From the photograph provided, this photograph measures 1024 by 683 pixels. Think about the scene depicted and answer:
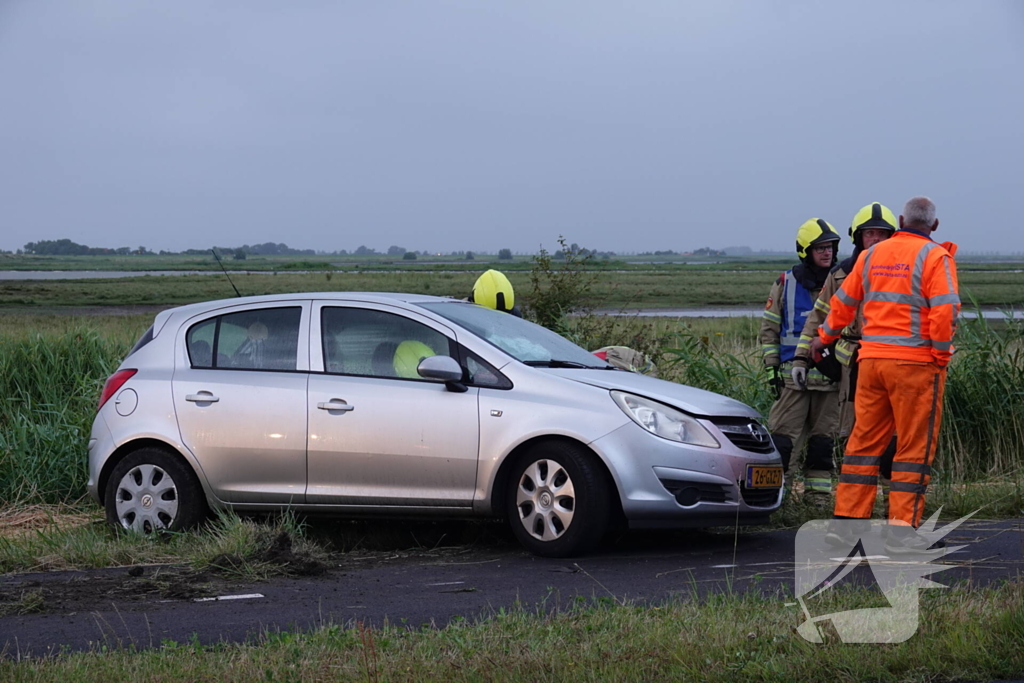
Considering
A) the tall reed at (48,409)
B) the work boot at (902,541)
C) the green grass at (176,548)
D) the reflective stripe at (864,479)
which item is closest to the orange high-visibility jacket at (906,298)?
the reflective stripe at (864,479)

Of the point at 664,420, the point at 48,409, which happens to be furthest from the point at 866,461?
the point at 48,409

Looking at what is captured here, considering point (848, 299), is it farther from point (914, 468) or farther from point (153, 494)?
point (153, 494)

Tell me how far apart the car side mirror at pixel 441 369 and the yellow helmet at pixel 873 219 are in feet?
9.83

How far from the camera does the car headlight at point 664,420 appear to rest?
21.6 feet

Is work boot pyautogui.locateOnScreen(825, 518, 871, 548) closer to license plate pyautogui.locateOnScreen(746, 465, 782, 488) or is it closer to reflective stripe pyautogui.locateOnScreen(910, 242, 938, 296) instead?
license plate pyautogui.locateOnScreen(746, 465, 782, 488)

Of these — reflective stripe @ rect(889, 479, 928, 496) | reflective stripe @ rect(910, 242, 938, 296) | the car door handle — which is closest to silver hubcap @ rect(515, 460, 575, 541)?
the car door handle

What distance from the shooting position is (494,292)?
9406 millimetres

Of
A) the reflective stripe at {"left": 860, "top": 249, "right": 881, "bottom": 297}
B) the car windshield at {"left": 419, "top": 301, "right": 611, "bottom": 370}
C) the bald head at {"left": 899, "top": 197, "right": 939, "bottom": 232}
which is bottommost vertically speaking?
the car windshield at {"left": 419, "top": 301, "right": 611, "bottom": 370}

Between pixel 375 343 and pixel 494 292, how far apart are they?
7.65ft

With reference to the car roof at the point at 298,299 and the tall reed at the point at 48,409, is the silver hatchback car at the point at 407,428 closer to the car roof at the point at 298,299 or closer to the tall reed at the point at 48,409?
the car roof at the point at 298,299

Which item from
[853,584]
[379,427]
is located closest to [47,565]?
[379,427]

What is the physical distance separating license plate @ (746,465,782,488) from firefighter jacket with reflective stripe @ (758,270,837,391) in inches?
54.1

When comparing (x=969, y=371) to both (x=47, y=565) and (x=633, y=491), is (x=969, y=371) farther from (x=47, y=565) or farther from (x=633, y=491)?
(x=47, y=565)

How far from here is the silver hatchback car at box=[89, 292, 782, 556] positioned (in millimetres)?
6539
